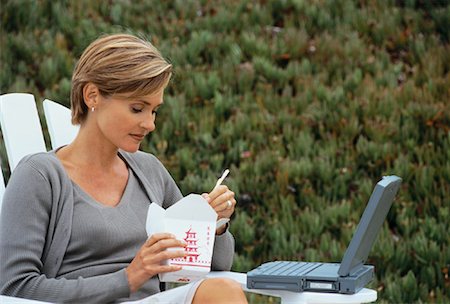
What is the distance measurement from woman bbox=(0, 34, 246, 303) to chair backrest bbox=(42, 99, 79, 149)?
22.2 inches

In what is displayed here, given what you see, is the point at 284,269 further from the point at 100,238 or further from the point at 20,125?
the point at 20,125

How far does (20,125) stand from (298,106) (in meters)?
3.11

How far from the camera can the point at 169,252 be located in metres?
2.79

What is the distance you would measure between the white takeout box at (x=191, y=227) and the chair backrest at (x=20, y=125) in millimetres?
940

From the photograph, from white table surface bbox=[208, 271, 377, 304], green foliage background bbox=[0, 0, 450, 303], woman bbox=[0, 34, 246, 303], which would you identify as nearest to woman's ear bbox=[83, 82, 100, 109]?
woman bbox=[0, 34, 246, 303]

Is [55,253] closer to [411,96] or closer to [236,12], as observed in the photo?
[411,96]

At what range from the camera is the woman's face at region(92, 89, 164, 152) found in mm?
3035

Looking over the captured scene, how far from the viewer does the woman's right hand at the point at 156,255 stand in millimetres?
2787

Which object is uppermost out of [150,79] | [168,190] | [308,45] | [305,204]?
[150,79]

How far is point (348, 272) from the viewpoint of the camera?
2961mm

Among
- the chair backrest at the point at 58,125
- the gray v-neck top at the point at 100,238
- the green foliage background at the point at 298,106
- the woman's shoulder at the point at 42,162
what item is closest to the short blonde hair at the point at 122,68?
the woman's shoulder at the point at 42,162

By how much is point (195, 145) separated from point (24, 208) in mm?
3409

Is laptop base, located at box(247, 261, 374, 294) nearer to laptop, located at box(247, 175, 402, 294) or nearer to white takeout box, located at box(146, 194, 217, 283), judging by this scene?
laptop, located at box(247, 175, 402, 294)

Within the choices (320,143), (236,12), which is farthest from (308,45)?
(320,143)
